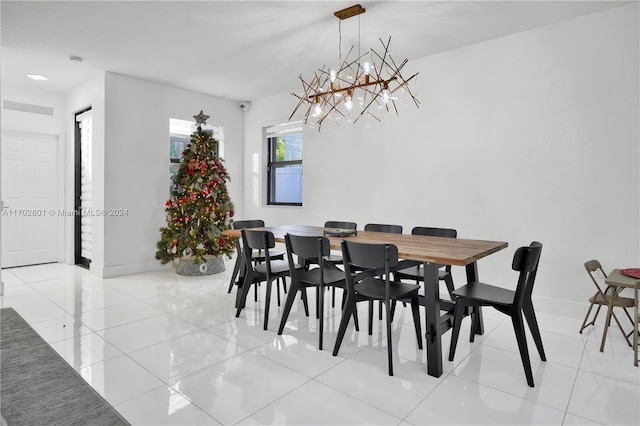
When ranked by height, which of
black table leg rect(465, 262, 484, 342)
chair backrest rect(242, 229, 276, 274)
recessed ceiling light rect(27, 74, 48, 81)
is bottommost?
black table leg rect(465, 262, 484, 342)

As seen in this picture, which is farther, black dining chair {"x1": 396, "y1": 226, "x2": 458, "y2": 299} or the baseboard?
the baseboard

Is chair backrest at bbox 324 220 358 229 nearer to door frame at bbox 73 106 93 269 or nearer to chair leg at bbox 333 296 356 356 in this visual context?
chair leg at bbox 333 296 356 356

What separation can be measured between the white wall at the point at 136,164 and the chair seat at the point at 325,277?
338cm

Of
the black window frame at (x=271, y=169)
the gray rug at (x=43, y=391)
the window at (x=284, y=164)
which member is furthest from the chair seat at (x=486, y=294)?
the black window frame at (x=271, y=169)

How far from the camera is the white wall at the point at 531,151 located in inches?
130

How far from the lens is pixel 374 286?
277 centimetres

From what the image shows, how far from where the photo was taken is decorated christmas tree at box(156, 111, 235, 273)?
5242 millimetres

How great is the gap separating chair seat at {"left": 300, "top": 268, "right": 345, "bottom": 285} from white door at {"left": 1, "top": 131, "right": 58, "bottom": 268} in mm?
5248

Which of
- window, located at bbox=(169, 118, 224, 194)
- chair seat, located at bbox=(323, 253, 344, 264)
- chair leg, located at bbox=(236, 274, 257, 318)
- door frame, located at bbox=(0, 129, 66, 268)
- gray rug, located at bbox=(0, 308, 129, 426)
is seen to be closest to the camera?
gray rug, located at bbox=(0, 308, 129, 426)

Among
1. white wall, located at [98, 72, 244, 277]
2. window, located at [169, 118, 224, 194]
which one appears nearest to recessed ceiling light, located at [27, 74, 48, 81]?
white wall, located at [98, 72, 244, 277]

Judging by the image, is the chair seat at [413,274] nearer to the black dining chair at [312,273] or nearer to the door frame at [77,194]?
the black dining chair at [312,273]

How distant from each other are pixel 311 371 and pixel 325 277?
0.78m

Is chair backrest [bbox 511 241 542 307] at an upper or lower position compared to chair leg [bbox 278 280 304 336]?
upper

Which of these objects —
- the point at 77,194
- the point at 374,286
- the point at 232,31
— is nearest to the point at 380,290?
the point at 374,286
